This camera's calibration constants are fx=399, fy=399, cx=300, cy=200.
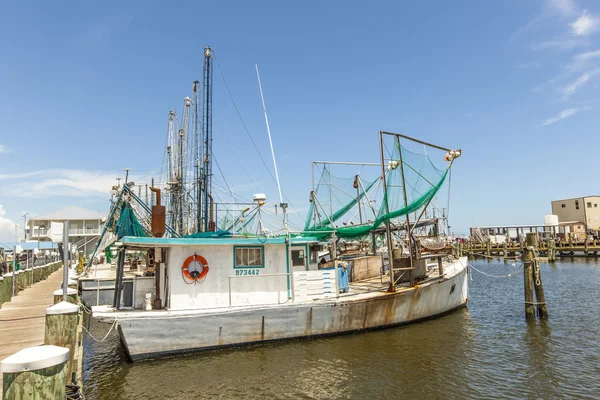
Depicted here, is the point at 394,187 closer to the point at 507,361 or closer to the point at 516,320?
the point at 507,361

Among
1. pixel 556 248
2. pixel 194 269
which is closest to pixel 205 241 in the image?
pixel 194 269

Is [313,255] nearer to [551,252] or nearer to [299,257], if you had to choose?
[299,257]

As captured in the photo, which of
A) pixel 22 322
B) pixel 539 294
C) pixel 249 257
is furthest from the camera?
pixel 539 294

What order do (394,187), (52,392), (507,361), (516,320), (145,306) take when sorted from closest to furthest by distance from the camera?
(52,392) < (507,361) < (145,306) < (394,187) < (516,320)

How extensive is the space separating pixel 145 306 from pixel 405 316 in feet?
30.6

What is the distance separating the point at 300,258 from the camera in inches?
556

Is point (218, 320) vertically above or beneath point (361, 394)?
above

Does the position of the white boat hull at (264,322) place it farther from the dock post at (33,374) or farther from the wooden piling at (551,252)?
the wooden piling at (551,252)

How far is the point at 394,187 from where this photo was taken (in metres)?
14.9

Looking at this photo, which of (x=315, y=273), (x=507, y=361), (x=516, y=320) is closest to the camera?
(x=507, y=361)

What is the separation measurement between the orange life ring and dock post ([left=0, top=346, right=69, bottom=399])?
8.31 metres

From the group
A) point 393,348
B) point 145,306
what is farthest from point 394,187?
point 145,306

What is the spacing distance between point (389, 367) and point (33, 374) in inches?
368

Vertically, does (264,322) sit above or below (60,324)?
below
